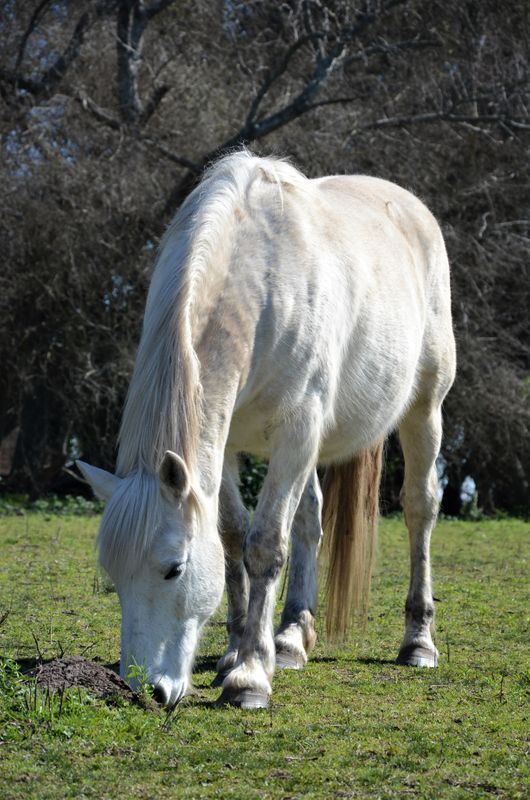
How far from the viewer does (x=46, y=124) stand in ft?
41.1

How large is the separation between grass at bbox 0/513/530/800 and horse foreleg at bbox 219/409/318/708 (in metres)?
0.11

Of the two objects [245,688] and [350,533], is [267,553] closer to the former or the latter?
[245,688]

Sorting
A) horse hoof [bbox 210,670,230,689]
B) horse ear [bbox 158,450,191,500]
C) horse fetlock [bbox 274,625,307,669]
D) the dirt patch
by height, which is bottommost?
Answer: horse hoof [bbox 210,670,230,689]

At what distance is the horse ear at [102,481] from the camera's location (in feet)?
12.5

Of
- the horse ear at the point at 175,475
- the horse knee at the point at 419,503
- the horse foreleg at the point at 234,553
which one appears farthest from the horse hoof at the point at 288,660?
the horse ear at the point at 175,475

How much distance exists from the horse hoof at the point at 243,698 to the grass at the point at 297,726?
6 cm

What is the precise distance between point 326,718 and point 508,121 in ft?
32.7

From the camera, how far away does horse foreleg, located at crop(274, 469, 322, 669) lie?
16.4ft

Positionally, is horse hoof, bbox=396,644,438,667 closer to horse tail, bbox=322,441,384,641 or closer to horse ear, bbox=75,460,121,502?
horse tail, bbox=322,441,384,641

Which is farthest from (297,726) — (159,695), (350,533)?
(350,533)

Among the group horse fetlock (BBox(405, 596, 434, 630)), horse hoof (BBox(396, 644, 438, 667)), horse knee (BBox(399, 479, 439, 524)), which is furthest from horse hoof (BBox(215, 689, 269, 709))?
horse knee (BBox(399, 479, 439, 524))

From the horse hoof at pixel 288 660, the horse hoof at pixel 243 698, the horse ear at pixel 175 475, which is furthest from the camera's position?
the horse hoof at pixel 288 660

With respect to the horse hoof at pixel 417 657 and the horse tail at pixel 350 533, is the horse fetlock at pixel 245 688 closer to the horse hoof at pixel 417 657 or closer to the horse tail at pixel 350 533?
the horse hoof at pixel 417 657

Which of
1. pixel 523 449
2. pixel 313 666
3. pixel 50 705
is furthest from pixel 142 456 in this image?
pixel 523 449
